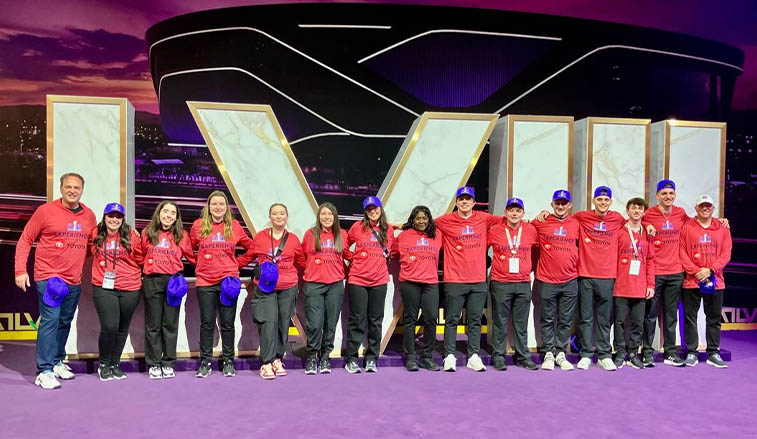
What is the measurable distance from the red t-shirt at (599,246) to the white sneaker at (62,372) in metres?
4.22

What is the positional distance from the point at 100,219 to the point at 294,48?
2733 millimetres

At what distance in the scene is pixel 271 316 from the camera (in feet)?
15.3

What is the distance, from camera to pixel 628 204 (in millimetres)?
5062

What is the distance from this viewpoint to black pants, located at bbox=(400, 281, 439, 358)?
4.84 m

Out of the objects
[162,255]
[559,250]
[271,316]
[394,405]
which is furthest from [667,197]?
[162,255]

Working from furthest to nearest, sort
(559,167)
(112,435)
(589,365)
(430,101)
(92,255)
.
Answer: (430,101) < (559,167) < (589,365) < (92,255) < (112,435)

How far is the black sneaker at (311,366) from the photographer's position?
471cm

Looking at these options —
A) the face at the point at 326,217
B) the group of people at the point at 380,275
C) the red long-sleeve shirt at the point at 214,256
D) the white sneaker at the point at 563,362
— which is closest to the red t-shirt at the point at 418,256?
the group of people at the point at 380,275

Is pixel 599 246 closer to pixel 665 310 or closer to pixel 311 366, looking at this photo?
pixel 665 310

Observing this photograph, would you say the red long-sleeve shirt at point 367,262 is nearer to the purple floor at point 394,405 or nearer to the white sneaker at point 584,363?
the purple floor at point 394,405

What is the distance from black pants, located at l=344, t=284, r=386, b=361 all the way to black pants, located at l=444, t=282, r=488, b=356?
0.55 meters

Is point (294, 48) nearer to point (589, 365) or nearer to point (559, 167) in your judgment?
point (559, 167)

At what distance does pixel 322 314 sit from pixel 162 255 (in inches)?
52.8

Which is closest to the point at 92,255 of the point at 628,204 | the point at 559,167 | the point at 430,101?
the point at 430,101
